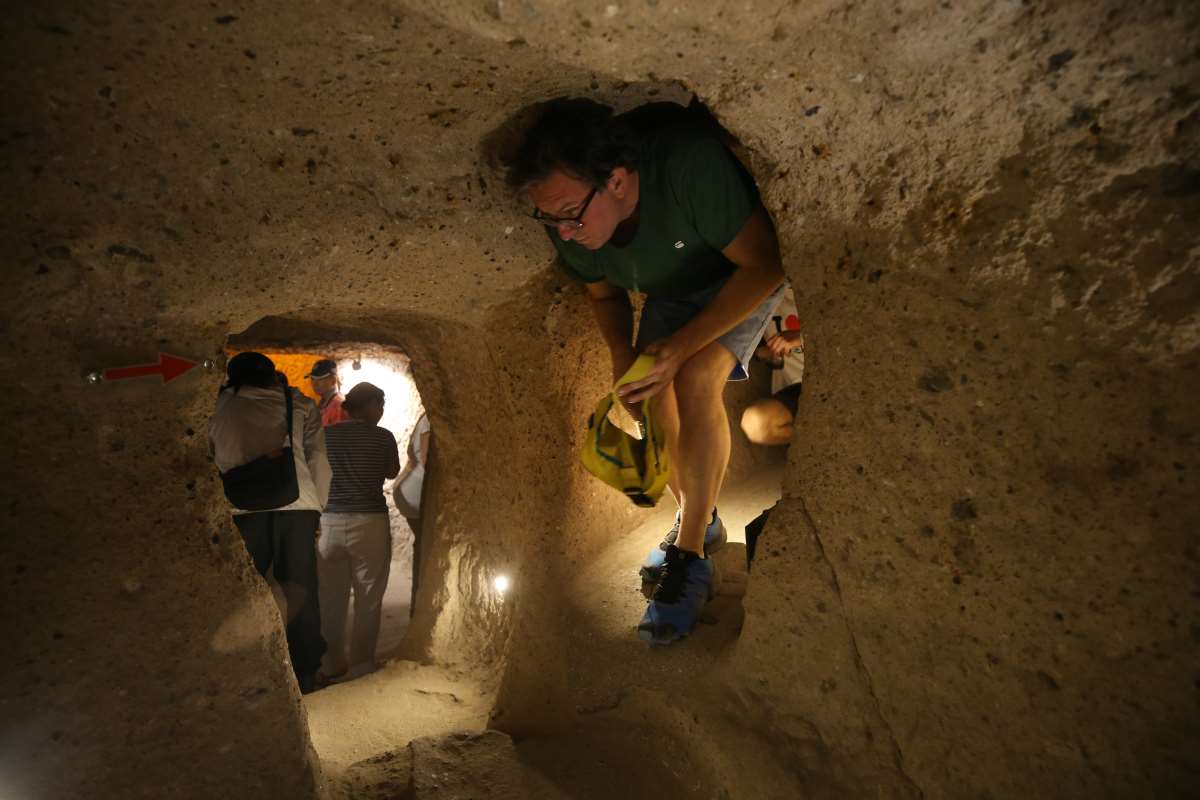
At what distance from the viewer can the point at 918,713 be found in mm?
1205

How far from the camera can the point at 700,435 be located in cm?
186

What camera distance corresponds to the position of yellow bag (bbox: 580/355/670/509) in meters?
1.69

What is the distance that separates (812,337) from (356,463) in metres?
3.21

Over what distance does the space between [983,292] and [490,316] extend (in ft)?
4.61

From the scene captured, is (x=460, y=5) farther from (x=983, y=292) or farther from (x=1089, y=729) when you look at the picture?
(x=1089, y=729)

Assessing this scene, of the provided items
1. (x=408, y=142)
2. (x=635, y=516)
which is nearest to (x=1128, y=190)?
(x=408, y=142)

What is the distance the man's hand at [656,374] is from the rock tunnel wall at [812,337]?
427mm

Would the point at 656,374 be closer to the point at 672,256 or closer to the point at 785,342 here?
the point at 672,256

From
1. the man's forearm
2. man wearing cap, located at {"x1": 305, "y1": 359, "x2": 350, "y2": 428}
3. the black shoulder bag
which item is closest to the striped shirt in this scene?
man wearing cap, located at {"x1": 305, "y1": 359, "x2": 350, "y2": 428}

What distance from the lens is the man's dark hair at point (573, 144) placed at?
4.80ft

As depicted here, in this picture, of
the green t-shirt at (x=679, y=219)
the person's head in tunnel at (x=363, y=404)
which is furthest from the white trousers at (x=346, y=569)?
the green t-shirt at (x=679, y=219)

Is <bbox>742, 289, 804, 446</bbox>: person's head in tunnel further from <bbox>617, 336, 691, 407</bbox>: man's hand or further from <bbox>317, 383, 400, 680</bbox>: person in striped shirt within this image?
<bbox>317, 383, 400, 680</bbox>: person in striped shirt

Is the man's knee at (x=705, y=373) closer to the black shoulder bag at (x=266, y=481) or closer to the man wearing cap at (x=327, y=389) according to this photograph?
the black shoulder bag at (x=266, y=481)

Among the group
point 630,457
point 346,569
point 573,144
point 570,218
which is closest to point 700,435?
point 630,457
